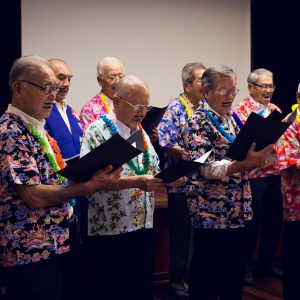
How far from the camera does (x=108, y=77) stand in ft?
12.1

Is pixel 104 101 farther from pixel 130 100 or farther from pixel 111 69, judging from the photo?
pixel 130 100

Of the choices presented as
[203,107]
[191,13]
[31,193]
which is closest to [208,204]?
[203,107]

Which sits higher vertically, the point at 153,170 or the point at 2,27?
the point at 2,27

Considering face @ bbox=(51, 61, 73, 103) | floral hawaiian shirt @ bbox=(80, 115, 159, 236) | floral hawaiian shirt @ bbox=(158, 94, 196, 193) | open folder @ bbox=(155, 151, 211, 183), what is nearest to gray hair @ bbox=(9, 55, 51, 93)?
floral hawaiian shirt @ bbox=(80, 115, 159, 236)

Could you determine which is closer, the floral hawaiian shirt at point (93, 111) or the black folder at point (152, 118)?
the black folder at point (152, 118)

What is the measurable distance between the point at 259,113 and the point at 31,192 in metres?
2.62

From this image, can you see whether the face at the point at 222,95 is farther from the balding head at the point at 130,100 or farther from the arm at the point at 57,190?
the arm at the point at 57,190

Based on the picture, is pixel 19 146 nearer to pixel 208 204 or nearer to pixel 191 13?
pixel 208 204

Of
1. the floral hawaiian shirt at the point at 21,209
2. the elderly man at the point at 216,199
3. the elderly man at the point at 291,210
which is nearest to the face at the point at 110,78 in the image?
the elderly man at the point at 216,199

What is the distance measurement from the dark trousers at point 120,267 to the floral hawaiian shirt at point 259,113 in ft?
5.65

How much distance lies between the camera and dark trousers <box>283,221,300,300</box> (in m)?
3.03

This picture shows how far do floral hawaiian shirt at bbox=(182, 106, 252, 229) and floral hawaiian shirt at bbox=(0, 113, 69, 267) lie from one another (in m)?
0.89

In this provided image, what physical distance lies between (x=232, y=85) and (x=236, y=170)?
44 cm

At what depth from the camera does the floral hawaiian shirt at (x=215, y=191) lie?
2.76 metres
